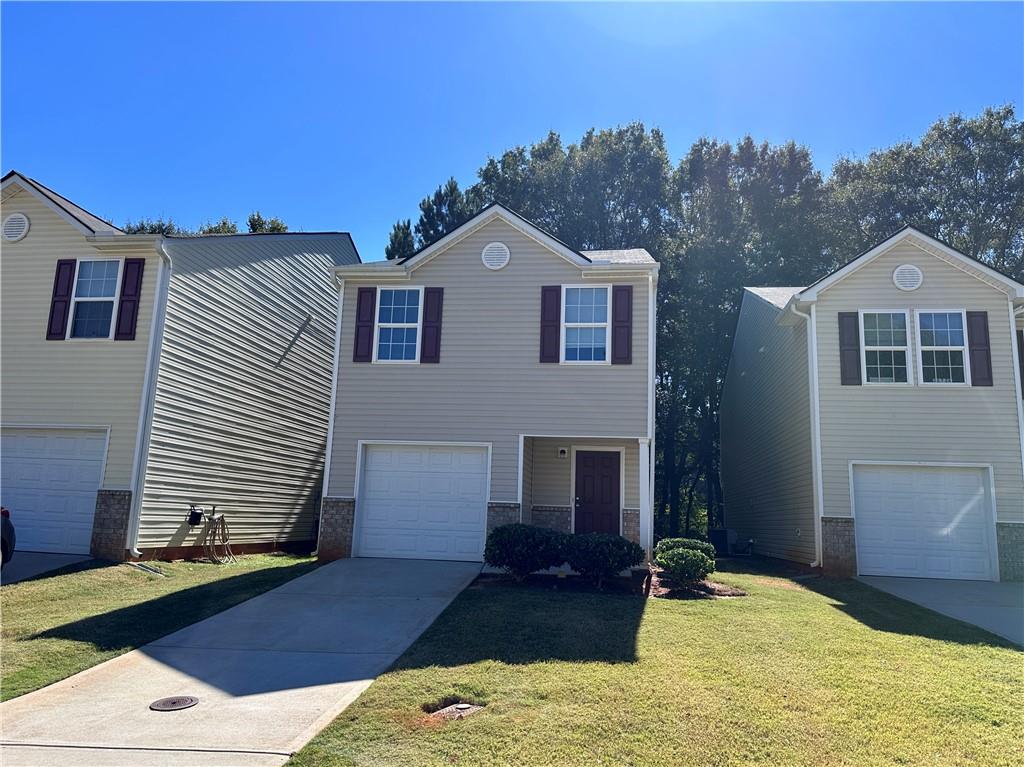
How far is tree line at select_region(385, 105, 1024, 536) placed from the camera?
1011 inches

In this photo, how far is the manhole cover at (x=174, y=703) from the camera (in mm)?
6125

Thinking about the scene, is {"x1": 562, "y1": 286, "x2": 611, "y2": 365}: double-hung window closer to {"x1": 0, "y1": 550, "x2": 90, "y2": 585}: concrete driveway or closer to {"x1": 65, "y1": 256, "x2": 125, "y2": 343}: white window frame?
{"x1": 65, "y1": 256, "x2": 125, "y2": 343}: white window frame

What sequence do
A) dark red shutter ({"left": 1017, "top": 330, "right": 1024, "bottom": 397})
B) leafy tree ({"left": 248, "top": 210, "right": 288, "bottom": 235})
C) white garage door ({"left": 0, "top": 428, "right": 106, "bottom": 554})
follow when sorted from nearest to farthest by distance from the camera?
white garage door ({"left": 0, "top": 428, "right": 106, "bottom": 554}) → dark red shutter ({"left": 1017, "top": 330, "right": 1024, "bottom": 397}) → leafy tree ({"left": 248, "top": 210, "right": 288, "bottom": 235})

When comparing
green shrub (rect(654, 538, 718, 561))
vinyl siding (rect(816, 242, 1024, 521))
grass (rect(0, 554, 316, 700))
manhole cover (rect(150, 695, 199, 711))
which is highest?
vinyl siding (rect(816, 242, 1024, 521))

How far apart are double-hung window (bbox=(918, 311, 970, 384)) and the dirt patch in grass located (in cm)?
642

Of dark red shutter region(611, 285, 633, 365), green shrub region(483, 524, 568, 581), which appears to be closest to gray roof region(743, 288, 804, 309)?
dark red shutter region(611, 285, 633, 365)

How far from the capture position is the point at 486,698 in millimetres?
6070

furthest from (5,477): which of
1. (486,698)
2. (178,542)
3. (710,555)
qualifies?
(710,555)

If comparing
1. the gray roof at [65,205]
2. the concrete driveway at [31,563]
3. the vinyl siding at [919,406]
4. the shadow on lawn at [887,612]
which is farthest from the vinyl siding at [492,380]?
the gray roof at [65,205]

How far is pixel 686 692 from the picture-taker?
6125mm

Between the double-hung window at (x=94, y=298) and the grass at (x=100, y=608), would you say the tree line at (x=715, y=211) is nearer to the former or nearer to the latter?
the double-hung window at (x=94, y=298)

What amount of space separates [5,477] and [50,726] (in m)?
9.27

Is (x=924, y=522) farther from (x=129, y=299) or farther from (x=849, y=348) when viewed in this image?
(x=129, y=299)

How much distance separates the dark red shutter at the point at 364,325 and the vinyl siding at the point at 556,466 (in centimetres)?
376
